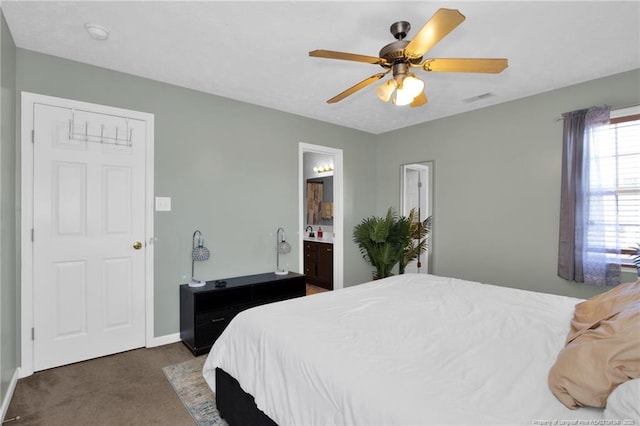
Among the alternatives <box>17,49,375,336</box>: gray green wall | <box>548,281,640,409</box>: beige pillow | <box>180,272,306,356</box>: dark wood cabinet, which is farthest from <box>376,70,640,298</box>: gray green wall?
<box>548,281,640,409</box>: beige pillow

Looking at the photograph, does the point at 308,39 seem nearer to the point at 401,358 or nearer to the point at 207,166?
the point at 207,166

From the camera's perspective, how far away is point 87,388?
2.29 m

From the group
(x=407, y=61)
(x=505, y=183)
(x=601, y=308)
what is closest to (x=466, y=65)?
(x=407, y=61)

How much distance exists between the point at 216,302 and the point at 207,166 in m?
1.37

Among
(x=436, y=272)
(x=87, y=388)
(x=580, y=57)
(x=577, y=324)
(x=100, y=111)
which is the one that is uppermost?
(x=580, y=57)

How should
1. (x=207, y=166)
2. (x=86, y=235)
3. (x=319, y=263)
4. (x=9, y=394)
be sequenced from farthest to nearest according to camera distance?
(x=319, y=263), (x=207, y=166), (x=86, y=235), (x=9, y=394)

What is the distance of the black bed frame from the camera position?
1.54 metres

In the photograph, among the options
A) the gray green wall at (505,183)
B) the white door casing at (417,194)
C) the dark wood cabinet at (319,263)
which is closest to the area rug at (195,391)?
the dark wood cabinet at (319,263)

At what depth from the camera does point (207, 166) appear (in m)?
3.34

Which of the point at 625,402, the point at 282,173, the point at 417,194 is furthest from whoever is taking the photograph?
the point at 417,194

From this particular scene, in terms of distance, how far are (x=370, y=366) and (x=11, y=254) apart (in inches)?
104

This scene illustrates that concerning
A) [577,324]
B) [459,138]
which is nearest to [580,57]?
[459,138]

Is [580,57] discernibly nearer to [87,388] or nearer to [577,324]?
[577,324]

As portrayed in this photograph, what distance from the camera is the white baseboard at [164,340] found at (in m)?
2.99
